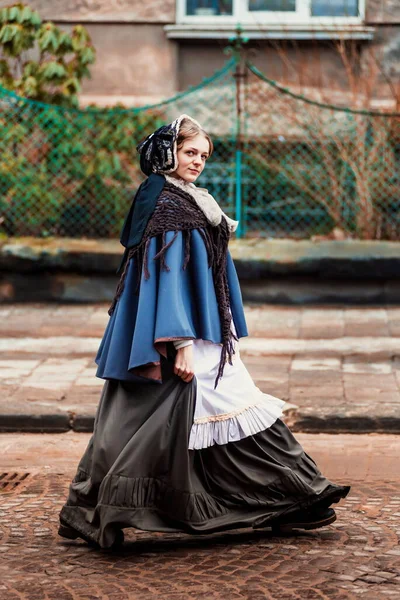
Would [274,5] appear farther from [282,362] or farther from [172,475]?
[172,475]

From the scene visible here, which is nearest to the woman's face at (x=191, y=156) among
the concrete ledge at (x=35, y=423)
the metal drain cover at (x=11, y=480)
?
the metal drain cover at (x=11, y=480)

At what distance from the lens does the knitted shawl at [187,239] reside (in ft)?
16.5

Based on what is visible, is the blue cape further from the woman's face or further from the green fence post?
the green fence post

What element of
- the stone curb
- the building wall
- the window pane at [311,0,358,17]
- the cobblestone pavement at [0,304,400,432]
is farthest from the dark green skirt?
the window pane at [311,0,358,17]

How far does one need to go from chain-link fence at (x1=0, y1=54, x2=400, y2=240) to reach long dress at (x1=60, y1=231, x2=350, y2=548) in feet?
21.8

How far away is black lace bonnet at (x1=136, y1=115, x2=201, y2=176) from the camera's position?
508 cm

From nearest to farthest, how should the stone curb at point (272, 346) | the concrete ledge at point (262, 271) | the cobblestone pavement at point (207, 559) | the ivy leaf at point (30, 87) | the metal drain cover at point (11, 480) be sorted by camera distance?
the cobblestone pavement at point (207, 559) → the metal drain cover at point (11, 480) → the stone curb at point (272, 346) → the concrete ledge at point (262, 271) → the ivy leaf at point (30, 87)

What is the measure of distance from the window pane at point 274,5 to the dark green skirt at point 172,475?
29.9 ft

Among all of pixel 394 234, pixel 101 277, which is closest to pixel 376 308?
pixel 394 234

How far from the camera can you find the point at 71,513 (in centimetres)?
516

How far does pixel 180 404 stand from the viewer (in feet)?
16.3

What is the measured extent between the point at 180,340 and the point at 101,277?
659 cm

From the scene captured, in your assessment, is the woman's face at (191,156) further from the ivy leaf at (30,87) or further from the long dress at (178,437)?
the ivy leaf at (30,87)

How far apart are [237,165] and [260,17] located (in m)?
2.58
